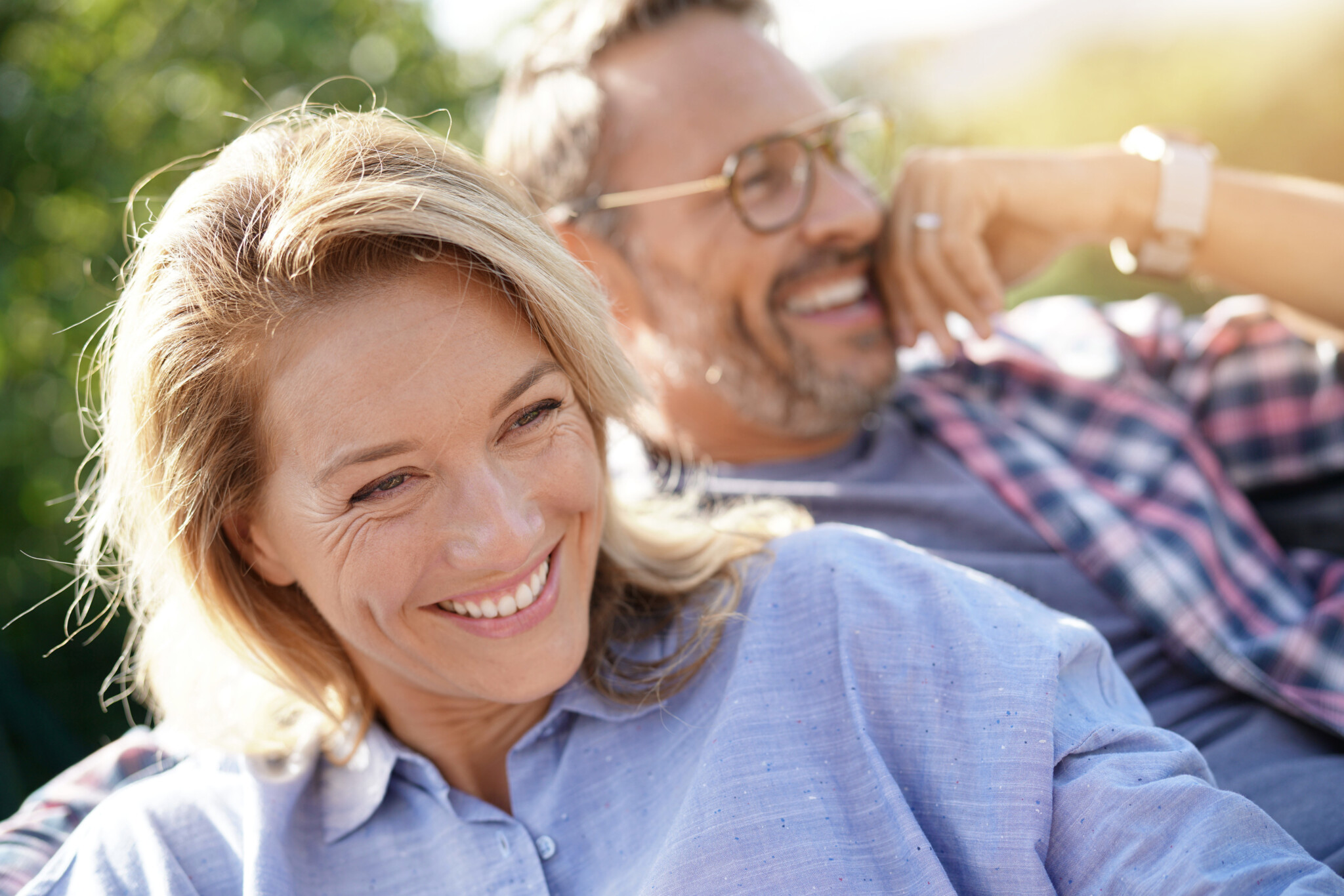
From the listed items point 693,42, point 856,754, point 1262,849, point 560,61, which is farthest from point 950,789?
point 560,61

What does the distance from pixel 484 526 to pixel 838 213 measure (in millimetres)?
1565

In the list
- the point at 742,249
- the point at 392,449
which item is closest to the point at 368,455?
the point at 392,449

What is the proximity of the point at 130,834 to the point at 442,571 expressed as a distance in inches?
30.0

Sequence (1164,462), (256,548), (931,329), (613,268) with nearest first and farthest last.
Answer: (256,548), (1164,462), (931,329), (613,268)

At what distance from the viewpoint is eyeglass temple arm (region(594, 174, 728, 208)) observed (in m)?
2.69

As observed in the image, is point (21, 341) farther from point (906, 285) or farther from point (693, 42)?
point (906, 285)

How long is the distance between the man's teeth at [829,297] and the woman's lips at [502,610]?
138cm

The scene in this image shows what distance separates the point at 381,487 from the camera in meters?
1.50

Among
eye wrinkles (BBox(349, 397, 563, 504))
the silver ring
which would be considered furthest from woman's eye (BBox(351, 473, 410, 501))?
the silver ring

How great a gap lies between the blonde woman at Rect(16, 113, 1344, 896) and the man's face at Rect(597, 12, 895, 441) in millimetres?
967

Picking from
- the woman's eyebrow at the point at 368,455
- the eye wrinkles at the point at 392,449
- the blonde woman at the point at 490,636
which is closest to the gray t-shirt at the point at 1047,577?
the blonde woman at the point at 490,636

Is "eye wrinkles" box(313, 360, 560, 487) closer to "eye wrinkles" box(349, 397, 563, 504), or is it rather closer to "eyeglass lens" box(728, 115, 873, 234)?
"eye wrinkles" box(349, 397, 563, 504)

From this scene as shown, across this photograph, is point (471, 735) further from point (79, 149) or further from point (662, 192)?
point (79, 149)

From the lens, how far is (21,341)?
3486mm
